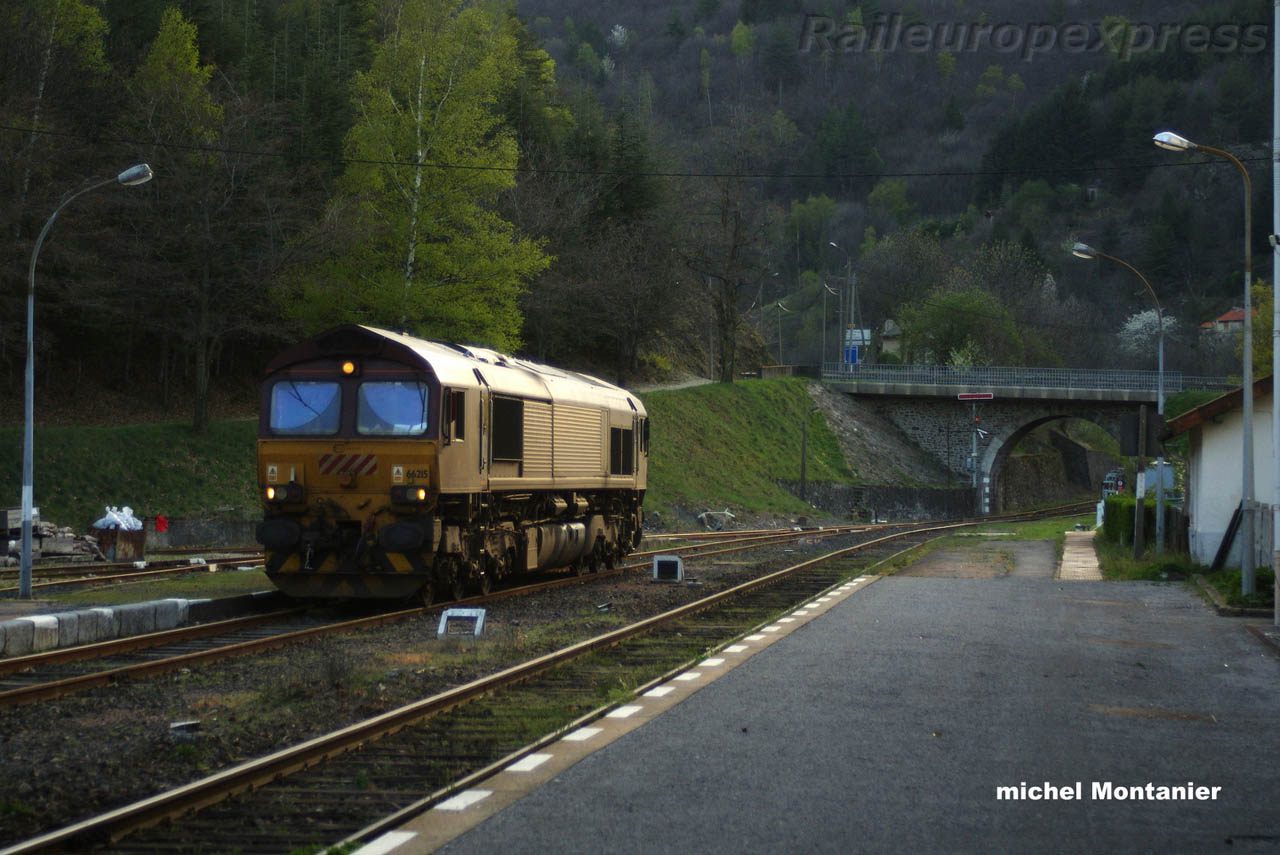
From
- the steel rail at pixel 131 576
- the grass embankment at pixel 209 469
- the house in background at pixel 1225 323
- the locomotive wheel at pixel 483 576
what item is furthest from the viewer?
the house in background at pixel 1225 323

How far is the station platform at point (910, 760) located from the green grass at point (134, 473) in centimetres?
2434

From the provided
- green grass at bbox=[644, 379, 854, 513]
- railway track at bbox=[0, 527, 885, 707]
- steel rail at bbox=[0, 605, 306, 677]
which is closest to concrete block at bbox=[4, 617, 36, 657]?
steel rail at bbox=[0, 605, 306, 677]

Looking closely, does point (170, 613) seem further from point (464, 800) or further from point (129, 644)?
point (464, 800)

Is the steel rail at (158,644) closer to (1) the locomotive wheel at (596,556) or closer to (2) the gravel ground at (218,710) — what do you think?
(2) the gravel ground at (218,710)

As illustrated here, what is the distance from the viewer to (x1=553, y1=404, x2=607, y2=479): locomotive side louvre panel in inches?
858

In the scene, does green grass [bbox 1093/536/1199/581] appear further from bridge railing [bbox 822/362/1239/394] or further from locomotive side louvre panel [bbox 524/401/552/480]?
bridge railing [bbox 822/362/1239/394]

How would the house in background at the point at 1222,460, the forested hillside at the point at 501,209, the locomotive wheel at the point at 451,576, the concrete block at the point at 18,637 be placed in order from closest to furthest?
1. the concrete block at the point at 18,637
2. the locomotive wheel at the point at 451,576
3. the house in background at the point at 1222,460
4. the forested hillside at the point at 501,209

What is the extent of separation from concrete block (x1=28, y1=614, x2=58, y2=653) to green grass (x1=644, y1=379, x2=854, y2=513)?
34.2 metres

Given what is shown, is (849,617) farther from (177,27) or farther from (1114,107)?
(1114,107)

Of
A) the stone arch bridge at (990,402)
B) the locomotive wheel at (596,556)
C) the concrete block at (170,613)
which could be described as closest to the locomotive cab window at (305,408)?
the concrete block at (170,613)

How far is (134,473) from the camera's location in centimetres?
3525

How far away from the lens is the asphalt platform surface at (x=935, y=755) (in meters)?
6.28

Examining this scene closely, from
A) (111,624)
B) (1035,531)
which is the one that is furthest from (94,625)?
(1035,531)

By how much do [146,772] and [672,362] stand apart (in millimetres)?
67825
